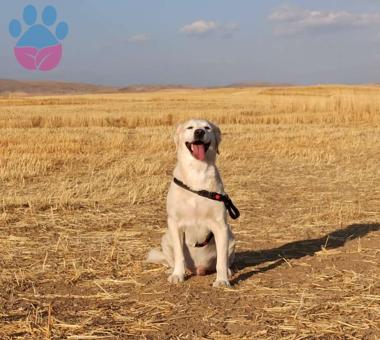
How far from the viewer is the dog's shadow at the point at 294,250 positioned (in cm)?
563

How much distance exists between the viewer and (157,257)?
17.8 ft

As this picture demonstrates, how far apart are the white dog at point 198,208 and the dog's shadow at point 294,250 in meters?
0.36

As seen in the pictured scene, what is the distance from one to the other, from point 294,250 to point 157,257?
5.28ft

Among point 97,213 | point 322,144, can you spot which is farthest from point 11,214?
point 322,144

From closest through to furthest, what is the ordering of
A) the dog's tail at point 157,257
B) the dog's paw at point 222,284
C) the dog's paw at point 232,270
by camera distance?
the dog's paw at point 222,284
the dog's paw at point 232,270
the dog's tail at point 157,257

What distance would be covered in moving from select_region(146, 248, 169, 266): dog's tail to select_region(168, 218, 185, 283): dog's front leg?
38 centimetres

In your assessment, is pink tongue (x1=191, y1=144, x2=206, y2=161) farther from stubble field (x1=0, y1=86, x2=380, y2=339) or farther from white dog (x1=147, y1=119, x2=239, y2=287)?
stubble field (x1=0, y1=86, x2=380, y2=339)

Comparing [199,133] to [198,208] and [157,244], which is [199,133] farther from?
[157,244]

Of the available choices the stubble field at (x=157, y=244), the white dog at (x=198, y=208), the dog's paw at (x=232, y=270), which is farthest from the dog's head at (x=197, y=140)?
the stubble field at (x=157, y=244)

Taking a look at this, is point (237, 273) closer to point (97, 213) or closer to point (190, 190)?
point (190, 190)

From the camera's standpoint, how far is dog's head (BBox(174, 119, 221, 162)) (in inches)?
192

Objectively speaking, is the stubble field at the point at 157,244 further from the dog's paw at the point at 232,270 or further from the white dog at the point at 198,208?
the white dog at the point at 198,208

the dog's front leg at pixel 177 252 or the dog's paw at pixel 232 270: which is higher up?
the dog's front leg at pixel 177 252

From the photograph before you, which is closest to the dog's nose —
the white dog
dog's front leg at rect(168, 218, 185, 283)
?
the white dog
